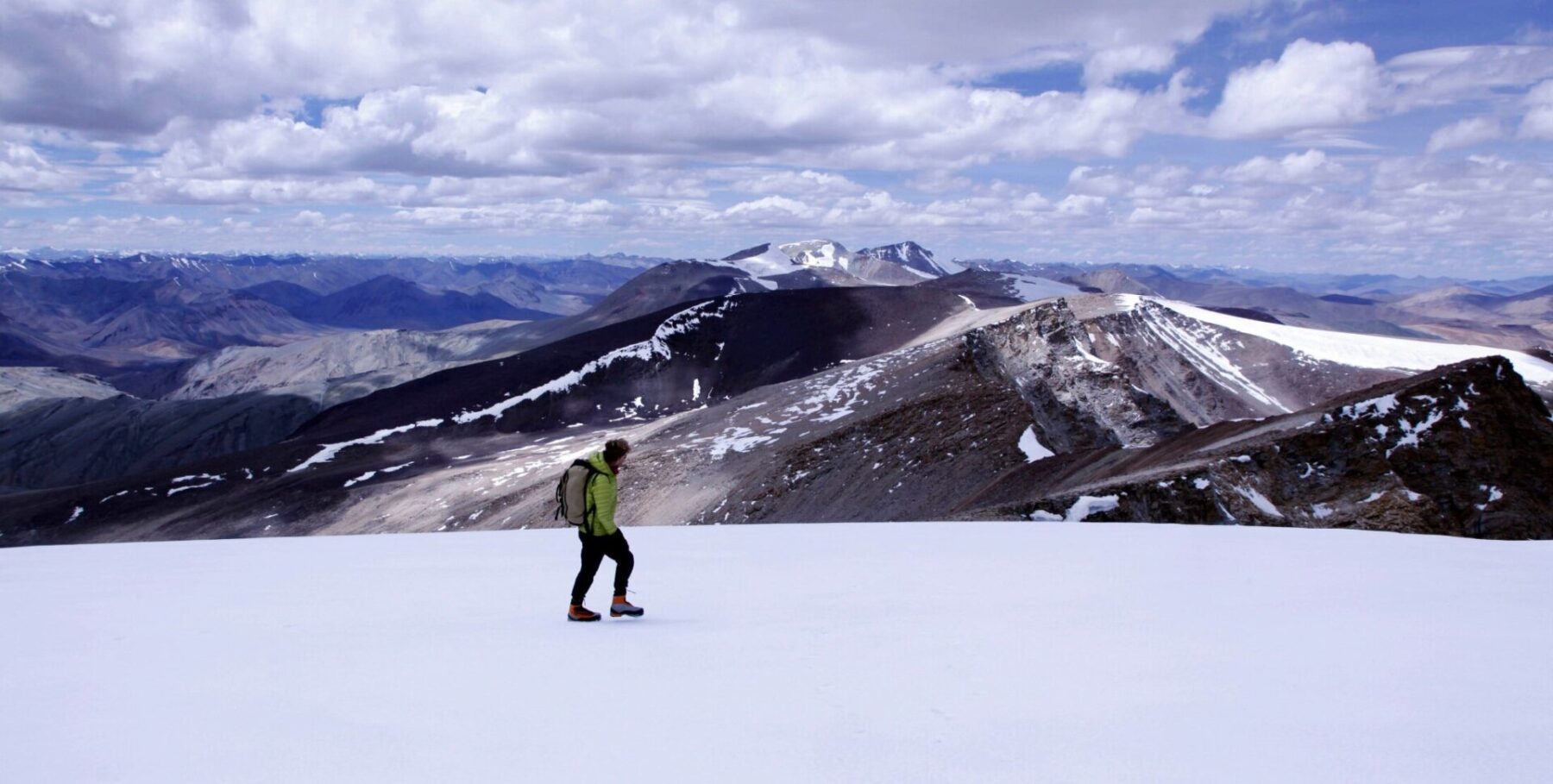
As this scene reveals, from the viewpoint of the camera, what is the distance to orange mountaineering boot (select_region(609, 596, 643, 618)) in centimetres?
895

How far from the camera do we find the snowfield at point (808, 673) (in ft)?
17.8

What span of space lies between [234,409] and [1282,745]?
193 meters

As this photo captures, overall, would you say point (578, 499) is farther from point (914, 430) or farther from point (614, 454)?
point (914, 430)

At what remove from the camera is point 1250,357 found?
8588 centimetres

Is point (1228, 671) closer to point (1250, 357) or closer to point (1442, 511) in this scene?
point (1442, 511)

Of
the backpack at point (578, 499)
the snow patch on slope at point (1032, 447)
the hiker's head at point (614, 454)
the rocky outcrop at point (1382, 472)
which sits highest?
the hiker's head at point (614, 454)

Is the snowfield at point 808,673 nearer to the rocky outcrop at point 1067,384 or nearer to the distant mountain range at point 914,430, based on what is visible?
the distant mountain range at point 914,430

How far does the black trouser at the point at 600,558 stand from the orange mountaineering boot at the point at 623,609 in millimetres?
58

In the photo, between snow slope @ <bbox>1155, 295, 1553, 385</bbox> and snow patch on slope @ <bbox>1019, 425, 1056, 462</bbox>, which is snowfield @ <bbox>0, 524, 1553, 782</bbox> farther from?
snow slope @ <bbox>1155, 295, 1553, 385</bbox>

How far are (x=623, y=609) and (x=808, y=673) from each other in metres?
2.49

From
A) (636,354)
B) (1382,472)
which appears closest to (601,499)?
(1382,472)

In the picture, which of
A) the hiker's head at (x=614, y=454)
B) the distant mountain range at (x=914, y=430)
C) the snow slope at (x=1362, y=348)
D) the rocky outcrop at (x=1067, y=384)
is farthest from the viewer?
the snow slope at (x=1362, y=348)

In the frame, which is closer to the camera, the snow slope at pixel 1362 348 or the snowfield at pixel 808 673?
the snowfield at pixel 808 673

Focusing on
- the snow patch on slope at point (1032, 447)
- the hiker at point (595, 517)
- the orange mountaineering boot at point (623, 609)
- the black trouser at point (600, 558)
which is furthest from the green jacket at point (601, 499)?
the snow patch on slope at point (1032, 447)
